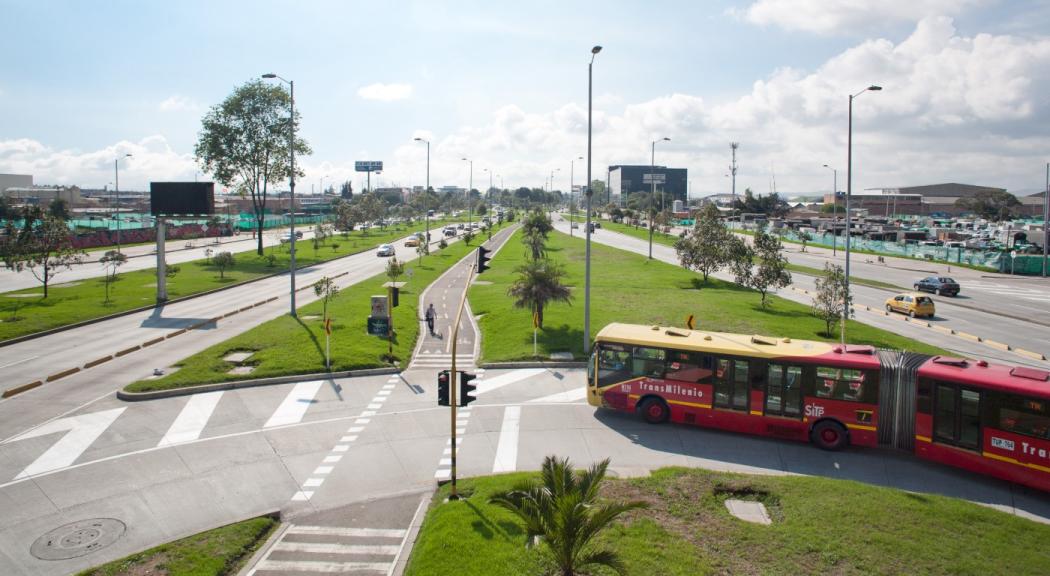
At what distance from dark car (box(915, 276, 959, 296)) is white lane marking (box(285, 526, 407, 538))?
52266 millimetres

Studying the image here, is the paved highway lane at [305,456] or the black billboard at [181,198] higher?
the black billboard at [181,198]

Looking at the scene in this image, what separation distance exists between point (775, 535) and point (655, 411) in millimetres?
8063

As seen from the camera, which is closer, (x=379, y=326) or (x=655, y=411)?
(x=655, y=411)

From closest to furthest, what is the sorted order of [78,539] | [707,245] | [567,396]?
[78,539], [567,396], [707,245]

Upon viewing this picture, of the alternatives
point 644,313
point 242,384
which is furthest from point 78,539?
point 644,313

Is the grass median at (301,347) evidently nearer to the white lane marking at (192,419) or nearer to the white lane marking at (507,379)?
the white lane marking at (192,419)

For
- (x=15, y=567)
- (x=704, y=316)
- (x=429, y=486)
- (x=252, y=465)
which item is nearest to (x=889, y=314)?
(x=704, y=316)

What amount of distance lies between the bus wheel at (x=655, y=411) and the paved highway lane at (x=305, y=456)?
366mm

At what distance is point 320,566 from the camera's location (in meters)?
13.3

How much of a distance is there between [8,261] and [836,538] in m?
49.6

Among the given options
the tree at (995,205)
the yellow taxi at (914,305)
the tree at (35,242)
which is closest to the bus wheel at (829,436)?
the yellow taxi at (914,305)

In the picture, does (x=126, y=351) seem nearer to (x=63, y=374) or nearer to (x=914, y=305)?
(x=63, y=374)

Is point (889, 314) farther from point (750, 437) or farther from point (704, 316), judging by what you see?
point (750, 437)

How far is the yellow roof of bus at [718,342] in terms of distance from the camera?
2019 cm
